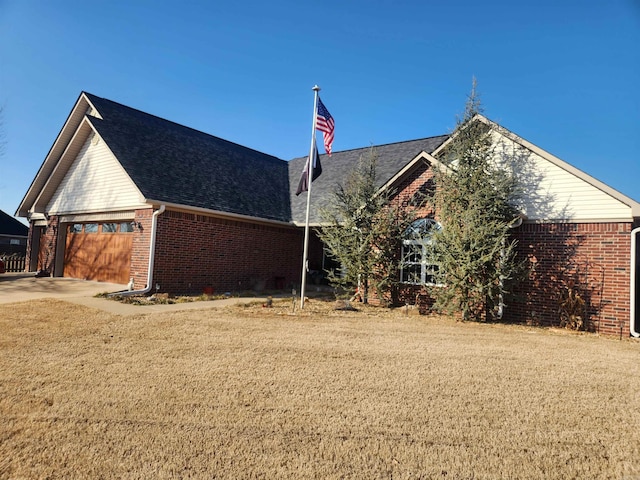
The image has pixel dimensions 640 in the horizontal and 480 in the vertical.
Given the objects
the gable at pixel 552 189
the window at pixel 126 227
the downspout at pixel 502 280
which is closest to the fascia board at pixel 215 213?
the window at pixel 126 227

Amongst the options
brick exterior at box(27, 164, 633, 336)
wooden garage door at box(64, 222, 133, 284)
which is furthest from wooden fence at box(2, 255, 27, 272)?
wooden garage door at box(64, 222, 133, 284)

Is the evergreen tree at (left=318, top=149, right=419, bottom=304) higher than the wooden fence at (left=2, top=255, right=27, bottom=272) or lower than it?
higher

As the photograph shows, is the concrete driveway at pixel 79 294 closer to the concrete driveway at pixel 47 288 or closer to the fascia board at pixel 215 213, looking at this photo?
the concrete driveway at pixel 47 288

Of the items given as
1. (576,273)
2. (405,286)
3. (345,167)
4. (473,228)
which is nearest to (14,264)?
(345,167)

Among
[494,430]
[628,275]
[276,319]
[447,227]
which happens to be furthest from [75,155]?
[628,275]

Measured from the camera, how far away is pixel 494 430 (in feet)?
12.4

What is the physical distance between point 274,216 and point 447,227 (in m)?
8.22

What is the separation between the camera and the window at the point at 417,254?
11859 millimetres

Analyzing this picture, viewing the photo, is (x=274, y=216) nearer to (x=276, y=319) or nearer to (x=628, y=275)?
(x=276, y=319)

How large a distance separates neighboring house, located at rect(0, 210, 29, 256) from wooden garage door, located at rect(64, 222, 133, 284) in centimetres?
1867

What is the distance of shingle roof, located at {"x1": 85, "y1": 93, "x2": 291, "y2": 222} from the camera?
44.5 ft

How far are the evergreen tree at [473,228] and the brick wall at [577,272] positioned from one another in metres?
0.70

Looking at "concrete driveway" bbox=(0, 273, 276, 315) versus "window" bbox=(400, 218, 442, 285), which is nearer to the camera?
"concrete driveway" bbox=(0, 273, 276, 315)

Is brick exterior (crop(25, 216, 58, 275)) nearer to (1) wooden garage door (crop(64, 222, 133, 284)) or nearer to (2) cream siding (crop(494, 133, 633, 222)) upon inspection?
(1) wooden garage door (crop(64, 222, 133, 284))
